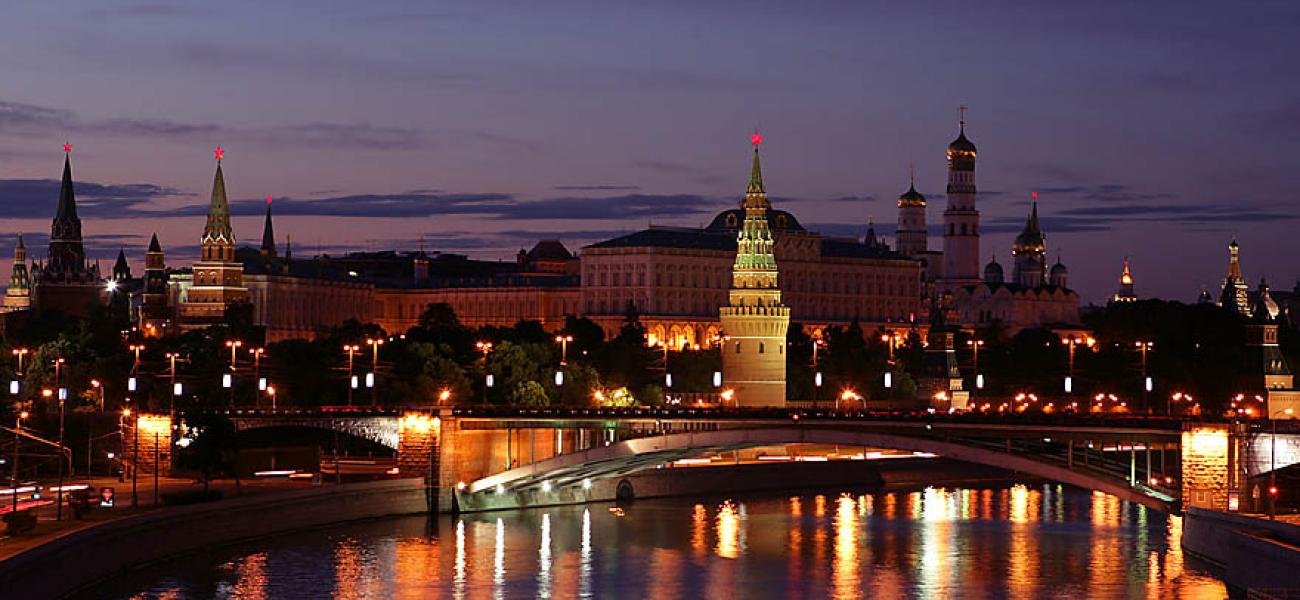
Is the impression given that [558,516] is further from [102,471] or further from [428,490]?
[102,471]

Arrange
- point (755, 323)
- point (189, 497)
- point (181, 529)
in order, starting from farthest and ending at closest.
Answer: point (755, 323), point (189, 497), point (181, 529)

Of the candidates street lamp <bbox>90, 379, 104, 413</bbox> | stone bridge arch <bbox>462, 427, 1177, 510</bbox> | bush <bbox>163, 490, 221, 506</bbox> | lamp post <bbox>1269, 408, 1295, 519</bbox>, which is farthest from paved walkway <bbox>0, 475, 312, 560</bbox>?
lamp post <bbox>1269, 408, 1295, 519</bbox>

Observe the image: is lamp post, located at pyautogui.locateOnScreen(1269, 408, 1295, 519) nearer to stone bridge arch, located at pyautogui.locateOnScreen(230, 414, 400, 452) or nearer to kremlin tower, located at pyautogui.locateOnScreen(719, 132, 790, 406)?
stone bridge arch, located at pyautogui.locateOnScreen(230, 414, 400, 452)

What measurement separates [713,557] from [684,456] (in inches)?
490

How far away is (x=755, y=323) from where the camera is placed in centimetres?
19700

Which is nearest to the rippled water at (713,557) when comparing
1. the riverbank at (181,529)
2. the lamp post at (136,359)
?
the riverbank at (181,529)

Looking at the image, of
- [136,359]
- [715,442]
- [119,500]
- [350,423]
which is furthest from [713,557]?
[136,359]

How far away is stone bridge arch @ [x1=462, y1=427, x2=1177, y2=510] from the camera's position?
10112 centimetres

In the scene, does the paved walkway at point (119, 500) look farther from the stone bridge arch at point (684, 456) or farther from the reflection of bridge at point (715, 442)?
the stone bridge arch at point (684, 456)

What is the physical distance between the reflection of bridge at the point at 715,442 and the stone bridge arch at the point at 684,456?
0.06 meters

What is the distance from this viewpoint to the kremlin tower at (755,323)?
638ft

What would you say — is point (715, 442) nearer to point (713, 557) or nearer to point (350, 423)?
point (713, 557)

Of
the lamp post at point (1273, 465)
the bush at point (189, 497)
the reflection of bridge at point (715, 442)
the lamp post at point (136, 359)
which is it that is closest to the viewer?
the lamp post at point (1273, 465)

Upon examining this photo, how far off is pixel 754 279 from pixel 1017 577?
341ft
